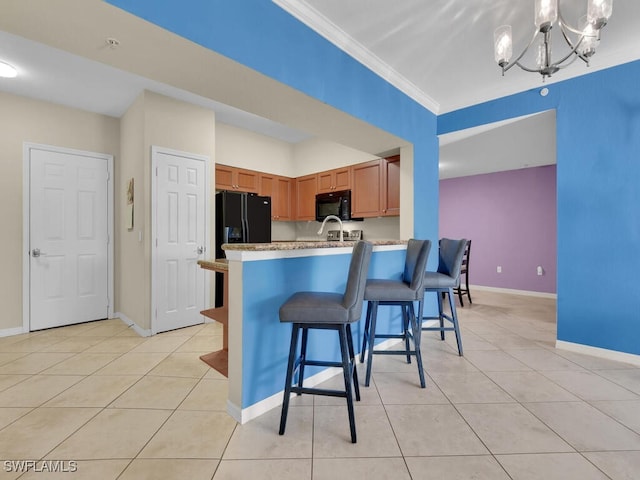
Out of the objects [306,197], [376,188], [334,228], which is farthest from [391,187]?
[306,197]

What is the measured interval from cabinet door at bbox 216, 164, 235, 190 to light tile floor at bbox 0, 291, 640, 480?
2.28 m

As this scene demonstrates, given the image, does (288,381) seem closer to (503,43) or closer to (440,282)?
(440,282)

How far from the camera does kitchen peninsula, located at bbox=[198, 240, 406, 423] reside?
5.65 ft

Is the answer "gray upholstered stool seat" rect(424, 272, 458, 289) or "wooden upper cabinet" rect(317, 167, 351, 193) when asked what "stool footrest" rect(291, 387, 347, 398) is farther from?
"wooden upper cabinet" rect(317, 167, 351, 193)

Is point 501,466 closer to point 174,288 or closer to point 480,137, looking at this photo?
point 174,288

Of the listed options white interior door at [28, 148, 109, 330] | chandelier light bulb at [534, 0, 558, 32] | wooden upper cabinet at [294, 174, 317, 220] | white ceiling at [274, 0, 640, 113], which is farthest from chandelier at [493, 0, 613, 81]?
white interior door at [28, 148, 109, 330]

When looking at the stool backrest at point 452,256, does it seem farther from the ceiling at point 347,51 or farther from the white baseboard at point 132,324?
the white baseboard at point 132,324

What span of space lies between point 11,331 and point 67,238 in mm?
1119

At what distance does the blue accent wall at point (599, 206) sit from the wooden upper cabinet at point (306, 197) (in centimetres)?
302

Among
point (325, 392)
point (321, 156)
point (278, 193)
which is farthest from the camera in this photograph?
point (278, 193)

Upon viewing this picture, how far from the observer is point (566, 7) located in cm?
203

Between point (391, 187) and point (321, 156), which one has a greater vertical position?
point (321, 156)

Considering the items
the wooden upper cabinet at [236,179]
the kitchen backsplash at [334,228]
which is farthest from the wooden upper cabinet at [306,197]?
the wooden upper cabinet at [236,179]

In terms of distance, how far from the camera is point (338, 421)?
172 cm
